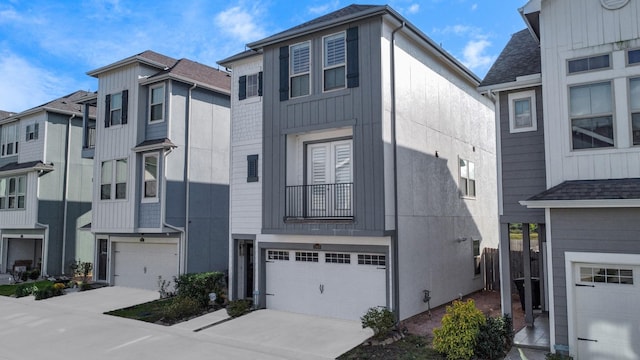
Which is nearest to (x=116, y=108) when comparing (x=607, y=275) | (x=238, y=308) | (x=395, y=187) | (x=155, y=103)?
(x=155, y=103)

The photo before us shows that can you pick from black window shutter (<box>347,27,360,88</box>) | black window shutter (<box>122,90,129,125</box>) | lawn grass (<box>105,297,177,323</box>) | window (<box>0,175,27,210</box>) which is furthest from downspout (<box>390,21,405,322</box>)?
window (<box>0,175,27,210</box>)

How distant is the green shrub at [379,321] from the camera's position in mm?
10047

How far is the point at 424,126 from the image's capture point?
527 inches

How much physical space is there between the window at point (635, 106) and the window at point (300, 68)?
24.3 ft

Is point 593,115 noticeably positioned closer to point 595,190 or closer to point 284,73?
point 595,190

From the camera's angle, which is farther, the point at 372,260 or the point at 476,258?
the point at 476,258

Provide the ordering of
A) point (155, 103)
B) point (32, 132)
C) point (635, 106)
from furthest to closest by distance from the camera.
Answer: point (32, 132) < point (155, 103) < point (635, 106)

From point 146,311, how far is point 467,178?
Result: 11.5 meters

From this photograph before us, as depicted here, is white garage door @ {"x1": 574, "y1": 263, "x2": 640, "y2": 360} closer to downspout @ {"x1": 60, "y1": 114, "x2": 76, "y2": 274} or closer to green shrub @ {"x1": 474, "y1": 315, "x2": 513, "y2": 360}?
green shrub @ {"x1": 474, "y1": 315, "x2": 513, "y2": 360}

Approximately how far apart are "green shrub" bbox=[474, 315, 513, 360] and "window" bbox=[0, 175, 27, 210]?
22.2 m

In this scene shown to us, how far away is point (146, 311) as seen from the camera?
13758 mm

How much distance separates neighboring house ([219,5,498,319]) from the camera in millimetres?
11328

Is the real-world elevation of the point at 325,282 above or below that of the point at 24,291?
above

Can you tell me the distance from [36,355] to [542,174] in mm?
11684
